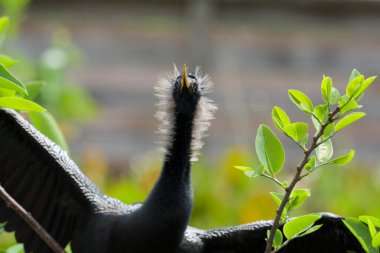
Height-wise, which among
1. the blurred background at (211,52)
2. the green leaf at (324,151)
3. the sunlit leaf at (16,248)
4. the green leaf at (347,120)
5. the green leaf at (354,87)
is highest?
the green leaf at (354,87)

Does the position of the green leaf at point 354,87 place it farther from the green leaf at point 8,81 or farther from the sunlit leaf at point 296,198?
the green leaf at point 8,81

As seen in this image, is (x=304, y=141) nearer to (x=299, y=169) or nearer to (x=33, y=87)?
(x=299, y=169)

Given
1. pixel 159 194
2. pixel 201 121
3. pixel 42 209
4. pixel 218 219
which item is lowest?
pixel 218 219

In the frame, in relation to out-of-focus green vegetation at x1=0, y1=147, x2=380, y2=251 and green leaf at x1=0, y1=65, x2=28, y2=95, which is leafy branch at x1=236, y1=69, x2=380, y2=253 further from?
out-of-focus green vegetation at x1=0, y1=147, x2=380, y2=251

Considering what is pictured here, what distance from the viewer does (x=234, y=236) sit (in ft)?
5.50

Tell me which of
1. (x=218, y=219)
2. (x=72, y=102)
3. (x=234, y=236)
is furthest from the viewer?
(x=72, y=102)

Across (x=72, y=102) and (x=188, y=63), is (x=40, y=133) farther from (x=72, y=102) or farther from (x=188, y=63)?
(x=188, y=63)

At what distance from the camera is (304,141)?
1192mm

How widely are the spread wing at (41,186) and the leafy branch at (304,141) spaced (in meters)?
0.49

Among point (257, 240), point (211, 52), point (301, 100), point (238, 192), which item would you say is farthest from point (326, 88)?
point (211, 52)

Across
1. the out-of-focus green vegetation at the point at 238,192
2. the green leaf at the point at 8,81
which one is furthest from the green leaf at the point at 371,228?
the out-of-focus green vegetation at the point at 238,192

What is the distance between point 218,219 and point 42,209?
118cm

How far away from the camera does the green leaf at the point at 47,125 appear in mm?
1698

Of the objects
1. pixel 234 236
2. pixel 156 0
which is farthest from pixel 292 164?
pixel 234 236
